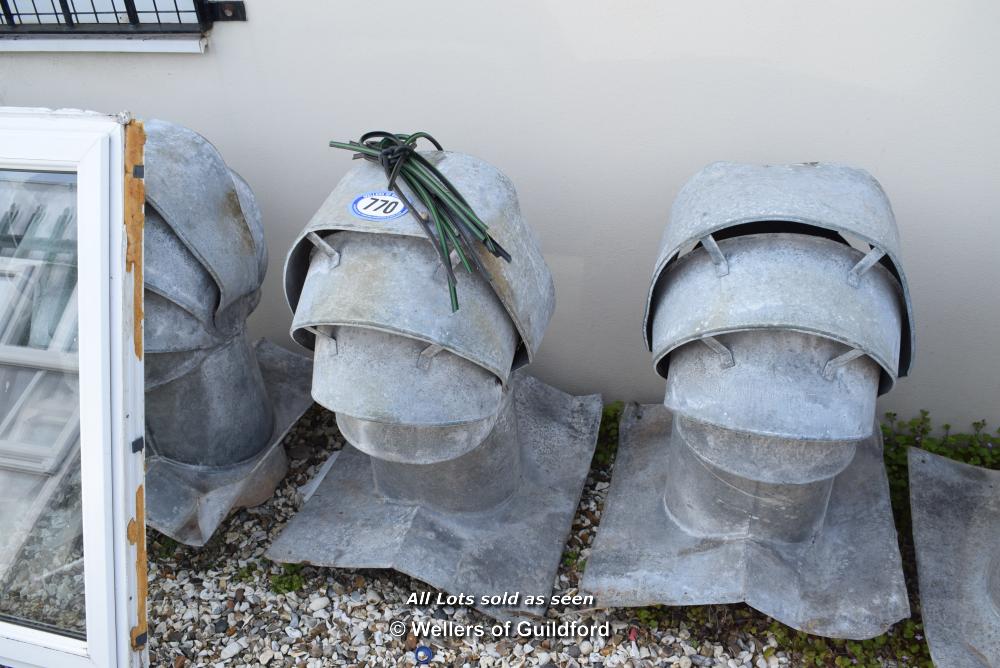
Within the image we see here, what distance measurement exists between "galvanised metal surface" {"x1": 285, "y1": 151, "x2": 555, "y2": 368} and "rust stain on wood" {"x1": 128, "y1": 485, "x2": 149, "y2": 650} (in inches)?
26.9

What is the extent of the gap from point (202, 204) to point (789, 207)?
1.86 m

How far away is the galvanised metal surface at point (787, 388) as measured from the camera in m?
2.12

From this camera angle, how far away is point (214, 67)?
3.29m

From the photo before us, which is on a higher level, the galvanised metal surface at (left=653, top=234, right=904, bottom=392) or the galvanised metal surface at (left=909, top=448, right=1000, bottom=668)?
the galvanised metal surface at (left=653, top=234, right=904, bottom=392)

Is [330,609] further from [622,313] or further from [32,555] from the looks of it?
[622,313]

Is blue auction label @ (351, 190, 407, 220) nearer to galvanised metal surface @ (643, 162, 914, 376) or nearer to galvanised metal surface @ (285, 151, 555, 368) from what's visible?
galvanised metal surface @ (285, 151, 555, 368)

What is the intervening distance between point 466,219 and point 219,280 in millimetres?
968

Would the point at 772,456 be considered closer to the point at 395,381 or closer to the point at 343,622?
the point at 395,381

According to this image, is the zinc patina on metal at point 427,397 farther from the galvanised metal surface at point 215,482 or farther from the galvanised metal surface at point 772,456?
the galvanised metal surface at point 772,456

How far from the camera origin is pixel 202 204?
8.69 feet

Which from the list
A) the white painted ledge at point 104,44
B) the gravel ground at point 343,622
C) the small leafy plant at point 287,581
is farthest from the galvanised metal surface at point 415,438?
the white painted ledge at point 104,44

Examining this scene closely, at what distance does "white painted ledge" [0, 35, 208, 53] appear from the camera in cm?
322

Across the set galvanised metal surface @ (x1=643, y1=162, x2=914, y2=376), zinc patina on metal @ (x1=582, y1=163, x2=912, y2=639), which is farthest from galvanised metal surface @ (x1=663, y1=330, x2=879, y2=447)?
galvanised metal surface @ (x1=643, y1=162, x2=914, y2=376)

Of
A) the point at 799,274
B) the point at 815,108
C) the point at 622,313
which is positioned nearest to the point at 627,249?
the point at 622,313
